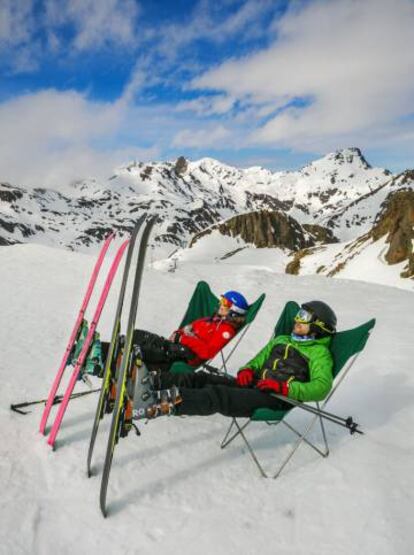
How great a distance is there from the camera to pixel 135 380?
14.7ft

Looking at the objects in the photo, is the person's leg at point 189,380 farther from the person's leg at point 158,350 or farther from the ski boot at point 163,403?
the person's leg at point 158,350

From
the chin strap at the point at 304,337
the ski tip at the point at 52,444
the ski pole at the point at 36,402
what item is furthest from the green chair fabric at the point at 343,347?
the ski pole at the point at 36,402

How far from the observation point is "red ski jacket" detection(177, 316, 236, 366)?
6832 mm

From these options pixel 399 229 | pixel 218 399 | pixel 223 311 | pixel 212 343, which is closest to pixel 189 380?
pixel 218 399

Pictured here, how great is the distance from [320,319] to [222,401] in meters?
2.02

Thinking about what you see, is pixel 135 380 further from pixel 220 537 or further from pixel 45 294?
pixel 45 294

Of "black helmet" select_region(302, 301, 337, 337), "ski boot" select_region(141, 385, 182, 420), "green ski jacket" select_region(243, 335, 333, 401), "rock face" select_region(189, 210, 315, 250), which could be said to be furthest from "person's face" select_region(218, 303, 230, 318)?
"rock face" select_region(189, 210, 315, 250)

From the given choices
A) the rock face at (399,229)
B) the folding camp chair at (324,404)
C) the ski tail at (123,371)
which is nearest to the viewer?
the ski tail at (123,371)

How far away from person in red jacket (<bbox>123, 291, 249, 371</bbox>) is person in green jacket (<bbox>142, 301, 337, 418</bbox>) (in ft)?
2.29

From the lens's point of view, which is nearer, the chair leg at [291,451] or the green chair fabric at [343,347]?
the green chair fabric at [343,347]

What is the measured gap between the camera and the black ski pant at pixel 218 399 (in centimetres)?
476

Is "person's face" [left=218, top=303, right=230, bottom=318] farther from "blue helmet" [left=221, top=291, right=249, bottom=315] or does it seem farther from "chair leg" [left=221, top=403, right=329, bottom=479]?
"chair leg" [left=221, top=403, right=329, bottom=479]

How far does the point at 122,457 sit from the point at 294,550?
2158 mm

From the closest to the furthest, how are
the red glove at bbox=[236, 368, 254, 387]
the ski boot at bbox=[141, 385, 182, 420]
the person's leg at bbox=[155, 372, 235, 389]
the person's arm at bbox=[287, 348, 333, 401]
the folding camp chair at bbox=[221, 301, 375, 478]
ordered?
the ski boot at bbox=[141, 385, 182, 420] → the folding camp chair at bbox=[221, 301, 375, 478] → the person's arm at bbox=[287, 348, 333, 401] → the person's leg at bbox=[155, 372, 235, 389] → the red glove at bbox=[236, 368, 254, 387]
